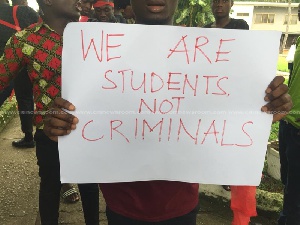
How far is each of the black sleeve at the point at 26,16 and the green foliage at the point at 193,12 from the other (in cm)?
1120

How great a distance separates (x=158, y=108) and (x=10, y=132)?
388cm

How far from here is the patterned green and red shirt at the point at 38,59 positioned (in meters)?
1.82

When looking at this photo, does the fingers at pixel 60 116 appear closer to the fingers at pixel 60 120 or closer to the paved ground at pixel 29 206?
the fingers at pixel 60 120

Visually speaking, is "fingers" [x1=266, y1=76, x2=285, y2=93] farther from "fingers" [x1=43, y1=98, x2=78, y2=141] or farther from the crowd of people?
"fingers" [x1=43, y1=98, x2=78, y2=141]

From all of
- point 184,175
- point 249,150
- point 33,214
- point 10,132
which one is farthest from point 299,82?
point 10,132

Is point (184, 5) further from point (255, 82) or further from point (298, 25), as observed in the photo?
point (298, 25)

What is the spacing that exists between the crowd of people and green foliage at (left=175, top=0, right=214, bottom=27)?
11.6m

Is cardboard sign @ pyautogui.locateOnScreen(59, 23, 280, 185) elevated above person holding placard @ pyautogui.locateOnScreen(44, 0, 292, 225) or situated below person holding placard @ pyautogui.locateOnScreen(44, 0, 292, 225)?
above

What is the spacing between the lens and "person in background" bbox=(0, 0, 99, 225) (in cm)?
184

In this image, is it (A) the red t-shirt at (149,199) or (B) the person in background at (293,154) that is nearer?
(A) the red t-shirt at (149,199)

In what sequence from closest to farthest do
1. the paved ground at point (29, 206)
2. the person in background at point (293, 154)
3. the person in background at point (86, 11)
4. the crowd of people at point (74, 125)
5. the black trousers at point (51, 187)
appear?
the crowd of people at point (74, 125) < the black trousers at point (51, 187) < the person in background at point (293, 154) < the paved ground at point (29, 206) < the person in background at point (86, 11)

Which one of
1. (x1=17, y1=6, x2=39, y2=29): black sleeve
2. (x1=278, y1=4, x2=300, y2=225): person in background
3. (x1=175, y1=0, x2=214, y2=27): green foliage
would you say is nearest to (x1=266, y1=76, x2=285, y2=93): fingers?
(x1=278, y1=4, x2=300, y2=225): person in background

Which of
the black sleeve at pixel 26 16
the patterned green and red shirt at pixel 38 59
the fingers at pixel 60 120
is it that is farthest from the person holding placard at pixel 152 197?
the black sleeve at pixel 26 16

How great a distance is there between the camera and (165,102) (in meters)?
1.26
